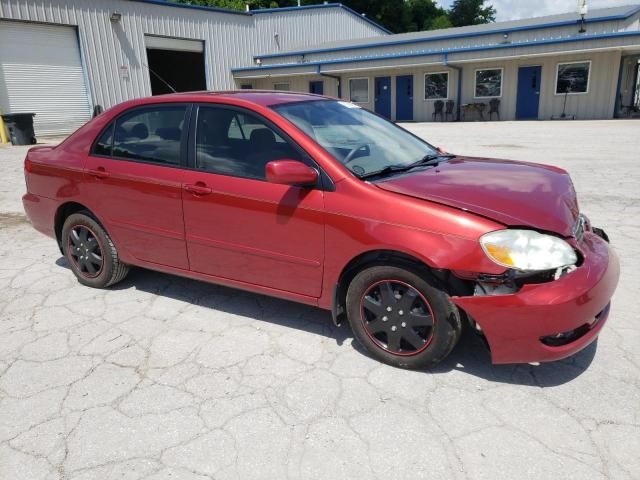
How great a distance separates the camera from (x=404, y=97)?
2612 centimetres

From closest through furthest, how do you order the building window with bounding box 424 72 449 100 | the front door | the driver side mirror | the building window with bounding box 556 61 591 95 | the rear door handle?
the driver side mirror → the front door → the rear door handle → the building window with bounding box 556 61 591 95 → the building window with bounding box 424 72 449 100

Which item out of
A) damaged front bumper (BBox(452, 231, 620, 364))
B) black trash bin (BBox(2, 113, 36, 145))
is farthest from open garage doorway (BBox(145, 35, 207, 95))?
damaged front bumper (BBox(452, 231, 620, 364))

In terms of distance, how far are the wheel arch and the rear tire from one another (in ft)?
6.78

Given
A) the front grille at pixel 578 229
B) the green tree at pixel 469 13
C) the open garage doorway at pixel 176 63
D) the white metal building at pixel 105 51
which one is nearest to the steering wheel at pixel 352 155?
the front grille at pixel 578 229

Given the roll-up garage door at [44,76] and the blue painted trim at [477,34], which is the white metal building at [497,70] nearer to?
the blue painted trim at [477,34]

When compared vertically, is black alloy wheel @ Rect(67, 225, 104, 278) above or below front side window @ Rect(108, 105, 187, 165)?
below

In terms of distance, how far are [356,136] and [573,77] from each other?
72.2ft

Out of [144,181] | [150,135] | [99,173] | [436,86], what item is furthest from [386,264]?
[436,86]

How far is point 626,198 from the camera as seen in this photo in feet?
22.3

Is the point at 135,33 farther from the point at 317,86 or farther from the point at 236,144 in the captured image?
the point at 236,144

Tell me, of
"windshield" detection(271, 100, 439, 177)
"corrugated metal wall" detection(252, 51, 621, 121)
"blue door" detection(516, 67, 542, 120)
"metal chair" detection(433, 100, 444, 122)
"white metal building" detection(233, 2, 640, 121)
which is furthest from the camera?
"metal chair" detection(433, 100, 444, 122)

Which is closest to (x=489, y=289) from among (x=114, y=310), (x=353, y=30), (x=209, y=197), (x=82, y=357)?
(x=209, y=197)

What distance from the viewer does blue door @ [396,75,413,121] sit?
25.9 metres

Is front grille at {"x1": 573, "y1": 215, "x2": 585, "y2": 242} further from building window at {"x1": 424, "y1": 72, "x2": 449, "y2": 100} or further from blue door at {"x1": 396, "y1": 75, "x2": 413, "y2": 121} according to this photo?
blue door at {"x1": 396, "y1": 75, "x2": 413, "y2": 121}
